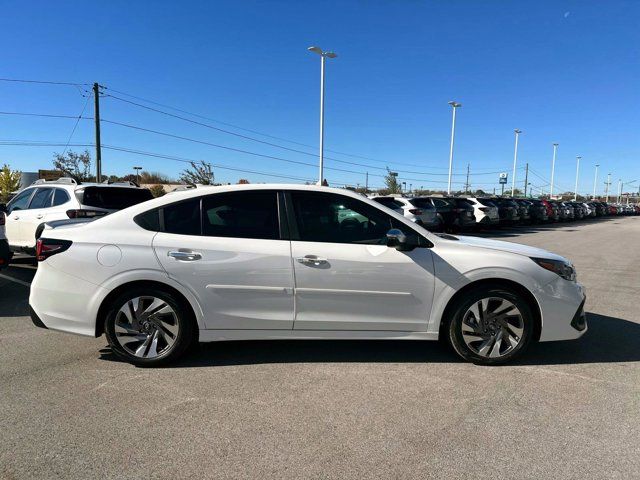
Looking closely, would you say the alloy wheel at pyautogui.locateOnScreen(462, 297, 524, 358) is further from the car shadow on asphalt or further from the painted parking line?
the painted parking line

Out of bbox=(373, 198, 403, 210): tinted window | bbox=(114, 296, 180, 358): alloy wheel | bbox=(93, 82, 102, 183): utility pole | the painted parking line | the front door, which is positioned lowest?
the painted parking line

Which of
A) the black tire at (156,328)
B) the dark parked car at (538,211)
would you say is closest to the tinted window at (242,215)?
the black tire at (156,328)

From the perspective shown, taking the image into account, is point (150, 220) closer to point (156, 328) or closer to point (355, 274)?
point (156, 328)

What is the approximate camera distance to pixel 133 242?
4.10m

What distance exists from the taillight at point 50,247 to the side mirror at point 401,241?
281 centimetres

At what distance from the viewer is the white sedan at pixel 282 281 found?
4.07 m

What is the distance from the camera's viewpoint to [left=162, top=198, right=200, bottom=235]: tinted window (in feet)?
13.7

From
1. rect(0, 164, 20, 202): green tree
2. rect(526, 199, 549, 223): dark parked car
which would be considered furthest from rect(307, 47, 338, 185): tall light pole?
rect(0, 164, 20, 202): green tree

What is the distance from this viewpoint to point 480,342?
4242 mm

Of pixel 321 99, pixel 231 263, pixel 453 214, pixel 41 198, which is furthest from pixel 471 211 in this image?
pixel 231 263

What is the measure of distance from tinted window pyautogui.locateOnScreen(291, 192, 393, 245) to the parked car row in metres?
7.28

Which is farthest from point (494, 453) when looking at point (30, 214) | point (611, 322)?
point (30, 214)

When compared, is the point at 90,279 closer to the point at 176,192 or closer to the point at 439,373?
the point at 176,192

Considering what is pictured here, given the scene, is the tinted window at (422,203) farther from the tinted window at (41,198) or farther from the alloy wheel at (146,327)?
the alloy wheel at (146,327)
